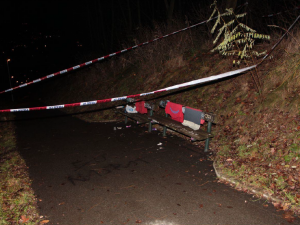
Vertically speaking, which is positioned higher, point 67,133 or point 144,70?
point 144,70

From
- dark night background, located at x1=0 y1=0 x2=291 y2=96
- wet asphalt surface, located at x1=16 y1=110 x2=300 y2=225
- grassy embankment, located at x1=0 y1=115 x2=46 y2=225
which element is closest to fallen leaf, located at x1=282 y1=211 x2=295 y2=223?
wet asphalt surface, located at x1=16 y1=110 x2=300 y2=225

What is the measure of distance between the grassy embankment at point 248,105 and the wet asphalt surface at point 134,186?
20.6 inches

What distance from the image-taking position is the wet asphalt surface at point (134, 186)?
3664 mm

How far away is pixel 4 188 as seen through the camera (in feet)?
15.5

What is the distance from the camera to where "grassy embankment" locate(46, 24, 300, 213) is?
4.39 m

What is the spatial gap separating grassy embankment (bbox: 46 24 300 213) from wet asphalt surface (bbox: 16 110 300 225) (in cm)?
52

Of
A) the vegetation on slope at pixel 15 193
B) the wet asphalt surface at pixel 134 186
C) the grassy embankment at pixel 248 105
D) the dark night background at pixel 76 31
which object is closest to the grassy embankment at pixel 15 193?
the vegetation on slope at pixel 15 193

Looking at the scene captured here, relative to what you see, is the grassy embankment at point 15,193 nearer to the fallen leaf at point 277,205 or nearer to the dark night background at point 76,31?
the fallen leaf at point 277,205

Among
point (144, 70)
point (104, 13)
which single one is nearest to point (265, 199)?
point (144, 70)

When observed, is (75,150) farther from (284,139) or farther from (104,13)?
(104,13)

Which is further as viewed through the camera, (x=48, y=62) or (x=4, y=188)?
(x=48, y=62)

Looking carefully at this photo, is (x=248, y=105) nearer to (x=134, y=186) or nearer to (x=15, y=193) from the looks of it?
(x=134, y=186)

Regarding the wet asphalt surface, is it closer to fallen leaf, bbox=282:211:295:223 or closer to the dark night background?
fallen leaf, bbox=282:211:295:223

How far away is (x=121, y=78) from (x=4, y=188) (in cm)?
1091
